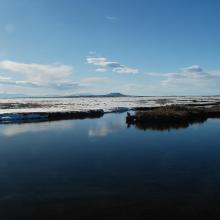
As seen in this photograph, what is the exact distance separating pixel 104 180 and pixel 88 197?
286 centimetres

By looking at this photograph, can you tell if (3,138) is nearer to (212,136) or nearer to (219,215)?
(212,136)

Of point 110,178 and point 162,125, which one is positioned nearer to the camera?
point 110,178

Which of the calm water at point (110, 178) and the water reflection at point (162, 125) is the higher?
the water reflection at point (162, 125)

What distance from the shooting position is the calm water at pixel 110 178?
49.2ft

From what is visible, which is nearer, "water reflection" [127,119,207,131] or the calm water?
the calm water

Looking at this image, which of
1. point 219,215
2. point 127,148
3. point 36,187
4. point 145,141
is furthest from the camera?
point 145,141

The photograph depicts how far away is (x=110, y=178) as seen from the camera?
65.1 ft

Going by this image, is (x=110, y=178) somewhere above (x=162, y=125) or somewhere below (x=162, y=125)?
below

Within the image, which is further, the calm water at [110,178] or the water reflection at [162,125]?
the water reflection at [162,125]

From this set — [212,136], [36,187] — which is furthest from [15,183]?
[212,136]

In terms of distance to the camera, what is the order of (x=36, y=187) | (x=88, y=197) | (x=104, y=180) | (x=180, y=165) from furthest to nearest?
(x=180, y=165) → (x=104, y=180) → (x=36, y=187) → (x=88, y=197)

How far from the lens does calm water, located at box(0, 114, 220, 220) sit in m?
15.0

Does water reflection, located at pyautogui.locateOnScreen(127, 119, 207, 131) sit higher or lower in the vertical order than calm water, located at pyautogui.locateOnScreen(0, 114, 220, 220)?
higher

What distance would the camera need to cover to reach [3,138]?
35875 millimetres
